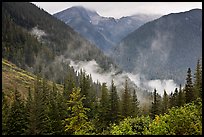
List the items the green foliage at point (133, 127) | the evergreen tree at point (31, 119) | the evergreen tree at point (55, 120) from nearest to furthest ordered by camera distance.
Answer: the green foliage at point (133, 127)
the evergreen tree at point (31, 119)
the evergreen tree at point (55, 120)

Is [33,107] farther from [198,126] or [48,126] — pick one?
[198,126]

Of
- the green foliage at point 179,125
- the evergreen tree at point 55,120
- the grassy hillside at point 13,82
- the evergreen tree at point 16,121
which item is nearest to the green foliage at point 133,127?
the green foliage at point 179,125

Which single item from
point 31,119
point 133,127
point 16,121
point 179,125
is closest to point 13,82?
point 31,119

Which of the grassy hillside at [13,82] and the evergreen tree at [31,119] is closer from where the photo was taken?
the evergreen tree at [31,119]

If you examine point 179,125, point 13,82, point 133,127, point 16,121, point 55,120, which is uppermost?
point 179,125

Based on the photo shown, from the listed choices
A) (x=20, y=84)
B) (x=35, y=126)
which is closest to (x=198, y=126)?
(x=35, y=126)

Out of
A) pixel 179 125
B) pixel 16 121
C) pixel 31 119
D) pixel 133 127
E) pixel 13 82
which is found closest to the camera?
pixel 179 125

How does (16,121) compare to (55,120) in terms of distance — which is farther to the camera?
(55,120)

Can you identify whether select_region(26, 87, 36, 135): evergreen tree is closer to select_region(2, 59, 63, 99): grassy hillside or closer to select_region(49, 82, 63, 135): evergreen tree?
select_region(49, 82, 63, 135): evergreen tree

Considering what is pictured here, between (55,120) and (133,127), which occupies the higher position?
(133,127)

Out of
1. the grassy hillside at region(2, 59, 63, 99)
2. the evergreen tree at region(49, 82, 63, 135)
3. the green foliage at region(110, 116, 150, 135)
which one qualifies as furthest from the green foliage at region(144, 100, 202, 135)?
the grassy hillside at region(2, 59, 63, 99)

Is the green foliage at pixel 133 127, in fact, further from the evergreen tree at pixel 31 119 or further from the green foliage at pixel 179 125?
the evergreen tree at pixel 31 119

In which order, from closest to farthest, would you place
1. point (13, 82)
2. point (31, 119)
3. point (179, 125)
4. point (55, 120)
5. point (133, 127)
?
point (179, 125) < point (133, 127) < point (31, 119) < point (55, 120) < point (13, 82)

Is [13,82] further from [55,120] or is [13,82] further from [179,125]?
[179,125]
